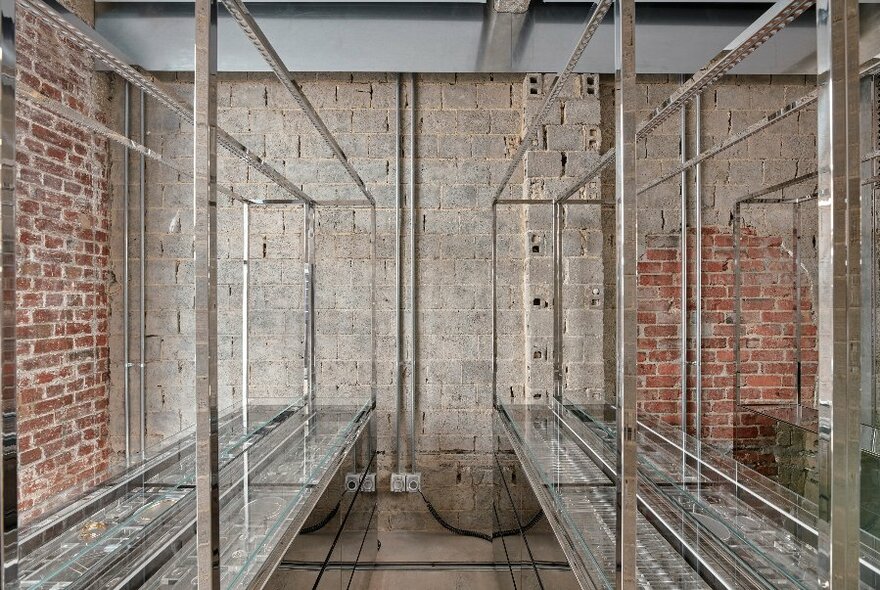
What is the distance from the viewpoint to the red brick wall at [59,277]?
2611 millimetres

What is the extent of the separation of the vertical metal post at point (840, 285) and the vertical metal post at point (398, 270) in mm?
2742

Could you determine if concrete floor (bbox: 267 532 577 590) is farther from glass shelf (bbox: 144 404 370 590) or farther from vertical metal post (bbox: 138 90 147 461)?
vertical metal post (bbox: 138 90 147 461)

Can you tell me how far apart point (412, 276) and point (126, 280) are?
5.36 feet

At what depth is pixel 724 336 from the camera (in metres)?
3.37

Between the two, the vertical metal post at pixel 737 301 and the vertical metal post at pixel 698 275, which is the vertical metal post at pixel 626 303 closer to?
the vertical metal post at pixel 737 301

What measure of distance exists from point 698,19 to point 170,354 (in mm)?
3267

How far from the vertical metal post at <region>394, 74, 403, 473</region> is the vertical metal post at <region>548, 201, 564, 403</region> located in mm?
913

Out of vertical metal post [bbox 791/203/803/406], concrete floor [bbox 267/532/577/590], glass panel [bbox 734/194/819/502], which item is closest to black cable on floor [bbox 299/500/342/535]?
concrete floor [bbox 267/532/577/590]

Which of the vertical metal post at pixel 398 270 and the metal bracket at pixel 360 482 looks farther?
the vertical metal post at pixel 398 270

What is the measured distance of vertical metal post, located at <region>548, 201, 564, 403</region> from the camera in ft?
9.54

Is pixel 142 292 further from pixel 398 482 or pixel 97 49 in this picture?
pixel 97 49

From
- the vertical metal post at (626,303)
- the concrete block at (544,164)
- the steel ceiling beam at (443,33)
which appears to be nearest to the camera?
the vertical metal post at (626,303)

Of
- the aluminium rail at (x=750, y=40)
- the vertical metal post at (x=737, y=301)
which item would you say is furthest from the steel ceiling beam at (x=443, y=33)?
the aluminium rail at (x=750, y=40)

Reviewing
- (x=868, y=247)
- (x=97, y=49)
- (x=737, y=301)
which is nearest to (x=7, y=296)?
(x=97, y=49)
